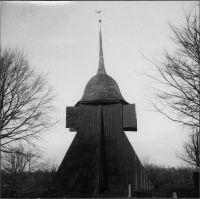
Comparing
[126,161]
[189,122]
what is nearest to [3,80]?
[189,122]

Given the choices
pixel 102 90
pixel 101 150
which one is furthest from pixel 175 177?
pixel 101 150

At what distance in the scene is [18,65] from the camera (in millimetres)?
11211

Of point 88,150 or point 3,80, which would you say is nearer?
point 3,80

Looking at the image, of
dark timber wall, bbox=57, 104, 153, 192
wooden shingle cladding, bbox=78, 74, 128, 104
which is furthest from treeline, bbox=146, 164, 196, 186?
wooden shingle cladding, bbox=78, 74, 128, 104

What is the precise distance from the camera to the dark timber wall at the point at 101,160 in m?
19.8

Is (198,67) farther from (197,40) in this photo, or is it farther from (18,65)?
(18,65)

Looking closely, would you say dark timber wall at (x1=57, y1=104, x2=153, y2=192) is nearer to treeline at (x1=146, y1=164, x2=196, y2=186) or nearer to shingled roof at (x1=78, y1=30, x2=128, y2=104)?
shingled roof at (x1=78, y1=30, x2=128, y2=104)

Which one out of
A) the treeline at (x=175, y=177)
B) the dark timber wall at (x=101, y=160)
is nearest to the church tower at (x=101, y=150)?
the dark timber wall at (x=101, y=160)

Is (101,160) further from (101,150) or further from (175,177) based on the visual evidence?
(175,177)

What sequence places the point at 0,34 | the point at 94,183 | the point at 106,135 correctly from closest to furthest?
the point at 0,34, the point at 94,183, the point at 106,135

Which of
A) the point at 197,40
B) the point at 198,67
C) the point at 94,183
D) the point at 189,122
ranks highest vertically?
the point at 197,40

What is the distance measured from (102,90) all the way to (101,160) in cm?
626

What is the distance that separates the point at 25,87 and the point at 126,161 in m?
11.9

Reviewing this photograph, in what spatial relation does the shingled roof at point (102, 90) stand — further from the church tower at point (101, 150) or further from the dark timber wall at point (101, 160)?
the dark timber wall at point (101, 160)
